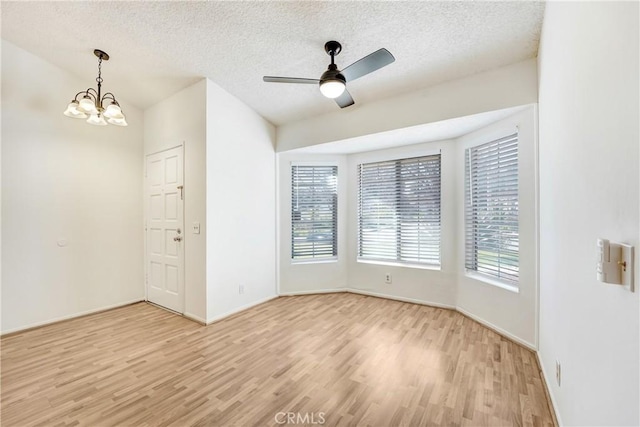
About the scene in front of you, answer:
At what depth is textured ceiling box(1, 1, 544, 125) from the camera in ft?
6.91

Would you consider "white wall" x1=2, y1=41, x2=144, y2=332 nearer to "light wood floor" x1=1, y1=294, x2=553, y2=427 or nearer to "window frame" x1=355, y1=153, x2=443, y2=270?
"light wood floor" x1=1, y1=294, x2=553, y2=427

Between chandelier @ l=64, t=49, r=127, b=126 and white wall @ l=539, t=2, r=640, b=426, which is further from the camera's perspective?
chandelier @ l=64, t=49, r=127, b=126

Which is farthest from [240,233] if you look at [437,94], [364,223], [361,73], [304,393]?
[437,94]

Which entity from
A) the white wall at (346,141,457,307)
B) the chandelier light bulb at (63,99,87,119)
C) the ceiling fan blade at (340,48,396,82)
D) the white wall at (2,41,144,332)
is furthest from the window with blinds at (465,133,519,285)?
the white wall at (2,41,144,332)

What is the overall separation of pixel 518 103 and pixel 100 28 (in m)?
4.10

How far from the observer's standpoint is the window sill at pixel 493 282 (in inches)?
105

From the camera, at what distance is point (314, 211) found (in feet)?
14.2

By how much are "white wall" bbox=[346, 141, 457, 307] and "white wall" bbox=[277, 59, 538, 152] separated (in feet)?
2.49

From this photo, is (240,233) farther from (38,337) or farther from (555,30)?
(555,30)

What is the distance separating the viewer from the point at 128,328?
3061mm

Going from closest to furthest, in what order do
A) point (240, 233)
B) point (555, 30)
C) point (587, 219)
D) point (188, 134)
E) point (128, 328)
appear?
1. point (587, 219)
2. point (555, 30)
3. point (128, 328)
4. point (188, 134)
5. point (240, 233)

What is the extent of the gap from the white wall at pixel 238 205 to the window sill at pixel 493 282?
276 cm

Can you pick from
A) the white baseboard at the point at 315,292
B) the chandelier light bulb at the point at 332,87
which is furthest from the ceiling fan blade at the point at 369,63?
the white baseboard at the point at 315,292

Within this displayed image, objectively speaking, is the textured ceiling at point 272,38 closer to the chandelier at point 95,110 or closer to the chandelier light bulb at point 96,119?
the chandelier at point 95,110
